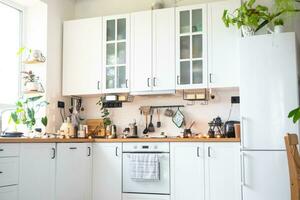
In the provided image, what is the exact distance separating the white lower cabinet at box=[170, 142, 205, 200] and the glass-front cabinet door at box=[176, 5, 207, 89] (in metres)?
0.73

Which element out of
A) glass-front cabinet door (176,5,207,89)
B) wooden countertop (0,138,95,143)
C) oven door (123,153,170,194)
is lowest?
oven door (123,153,170,194)

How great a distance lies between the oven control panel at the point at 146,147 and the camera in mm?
4258

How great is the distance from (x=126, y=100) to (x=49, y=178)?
149 centimetres

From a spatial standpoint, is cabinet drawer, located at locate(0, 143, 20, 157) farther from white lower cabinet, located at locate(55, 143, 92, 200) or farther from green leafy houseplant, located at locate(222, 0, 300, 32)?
green leafy houseplant, located at locate(222, 0, 300, 32)

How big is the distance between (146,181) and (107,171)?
49cm

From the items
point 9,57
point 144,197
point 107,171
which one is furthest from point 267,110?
point 9,57

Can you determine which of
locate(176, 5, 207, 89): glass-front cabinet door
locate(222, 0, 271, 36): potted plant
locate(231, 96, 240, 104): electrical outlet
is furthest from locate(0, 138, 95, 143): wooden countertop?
locate(222, 0, 271, 36): potted plant

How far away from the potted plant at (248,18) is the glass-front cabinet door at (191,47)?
447mm

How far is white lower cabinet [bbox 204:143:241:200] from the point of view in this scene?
3.97 metres

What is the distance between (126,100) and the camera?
4.89m

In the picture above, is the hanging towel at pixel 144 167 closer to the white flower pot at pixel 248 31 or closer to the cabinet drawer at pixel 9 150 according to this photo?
the cabinet drawer at pixel 9 150

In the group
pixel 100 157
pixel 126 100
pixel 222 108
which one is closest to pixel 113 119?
pixel 126 100

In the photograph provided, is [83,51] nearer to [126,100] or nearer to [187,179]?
[126,100]

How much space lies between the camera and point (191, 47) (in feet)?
14.7
